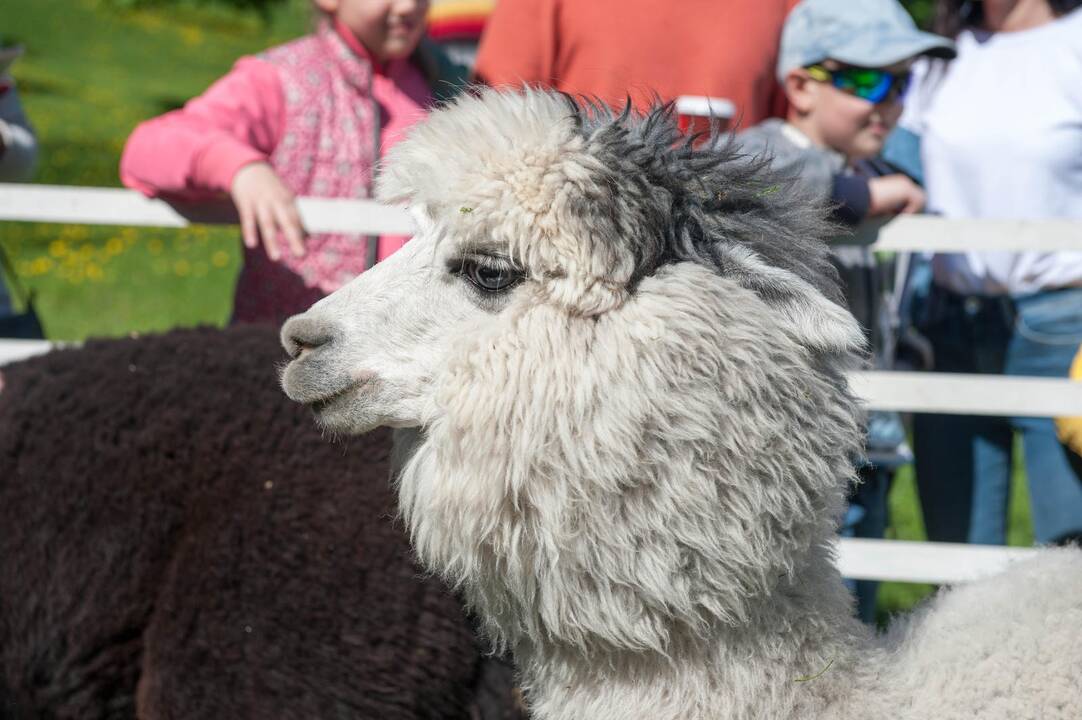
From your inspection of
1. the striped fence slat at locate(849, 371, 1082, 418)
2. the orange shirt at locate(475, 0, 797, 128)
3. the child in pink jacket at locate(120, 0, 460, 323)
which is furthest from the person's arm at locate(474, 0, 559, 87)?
the striped fence slat at locate(849, 371, 1082, 418)

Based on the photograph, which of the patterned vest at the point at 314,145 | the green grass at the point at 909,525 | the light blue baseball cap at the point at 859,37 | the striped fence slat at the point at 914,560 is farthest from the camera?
the green grass at the point at 909,525

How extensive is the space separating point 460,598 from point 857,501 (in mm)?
1316

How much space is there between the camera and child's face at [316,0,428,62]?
2.74m

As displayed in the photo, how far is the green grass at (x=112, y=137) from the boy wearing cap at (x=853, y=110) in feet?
5.10

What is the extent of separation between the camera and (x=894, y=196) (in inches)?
111

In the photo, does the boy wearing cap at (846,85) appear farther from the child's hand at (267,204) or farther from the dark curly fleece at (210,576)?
the dark curly fleece at (210,576)

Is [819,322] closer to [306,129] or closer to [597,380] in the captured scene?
[597,380]

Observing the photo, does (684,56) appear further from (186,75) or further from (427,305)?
(186,75)

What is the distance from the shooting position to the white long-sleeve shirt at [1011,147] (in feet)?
9.87

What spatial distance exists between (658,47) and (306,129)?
2.92 feet

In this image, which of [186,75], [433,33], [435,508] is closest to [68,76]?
[186,75]

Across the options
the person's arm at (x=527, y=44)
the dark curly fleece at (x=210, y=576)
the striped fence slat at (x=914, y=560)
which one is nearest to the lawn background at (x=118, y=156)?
the striped fence slat at (x=914, y=560)

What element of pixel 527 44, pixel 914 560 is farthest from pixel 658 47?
pixel 914 560

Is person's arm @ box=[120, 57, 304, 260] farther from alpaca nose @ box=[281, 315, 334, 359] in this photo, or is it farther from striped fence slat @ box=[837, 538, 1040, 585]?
striped fence slat @ box=[837, 538, 1040, 585]
